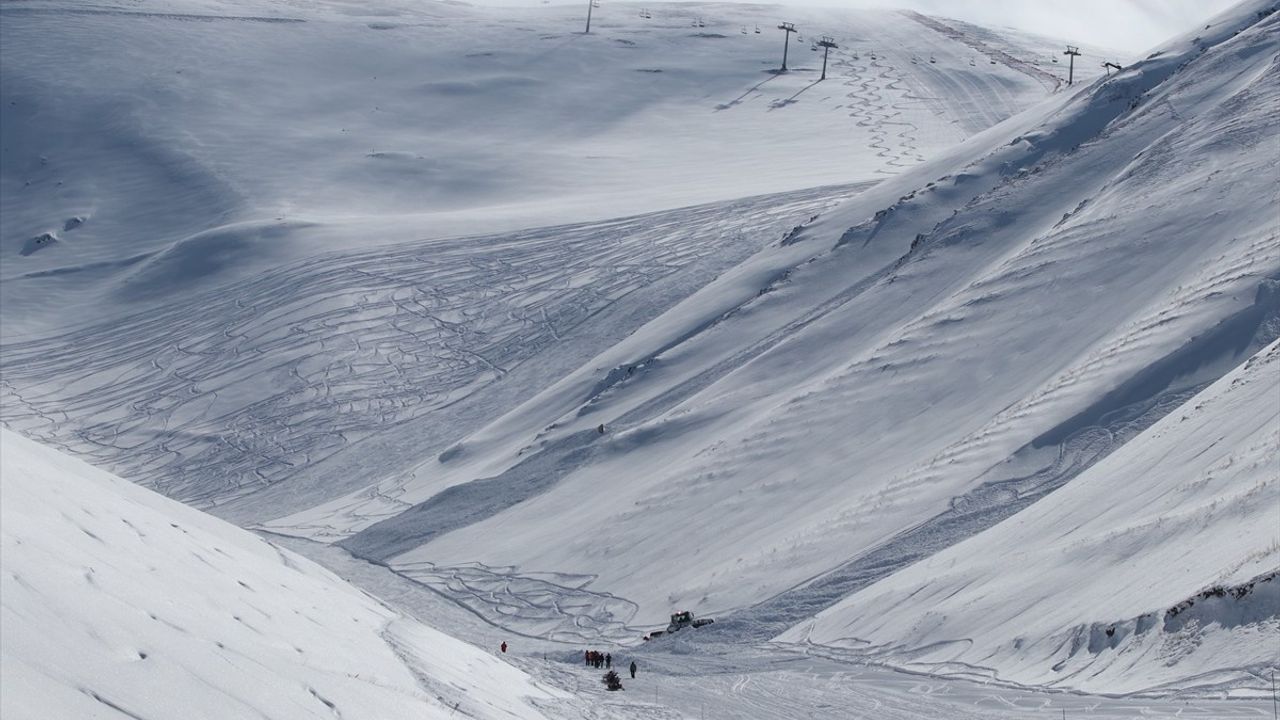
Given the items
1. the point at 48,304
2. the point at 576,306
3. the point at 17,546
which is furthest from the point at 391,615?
the point at 48,304

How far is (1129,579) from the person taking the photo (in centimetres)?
2792

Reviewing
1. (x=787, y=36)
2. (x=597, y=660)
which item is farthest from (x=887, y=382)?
(x=787, y=36)

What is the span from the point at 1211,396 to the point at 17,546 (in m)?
29.1

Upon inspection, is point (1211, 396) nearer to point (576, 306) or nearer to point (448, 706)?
point (448, 706)

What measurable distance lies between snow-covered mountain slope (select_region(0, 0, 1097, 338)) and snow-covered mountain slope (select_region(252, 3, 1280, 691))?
72.6ft

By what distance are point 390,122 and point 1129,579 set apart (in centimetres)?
8042

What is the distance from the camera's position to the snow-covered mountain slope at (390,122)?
81.7 meters

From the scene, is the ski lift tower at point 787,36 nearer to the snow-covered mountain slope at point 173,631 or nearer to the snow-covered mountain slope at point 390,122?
the snow-covered mountain slope at point 390,122

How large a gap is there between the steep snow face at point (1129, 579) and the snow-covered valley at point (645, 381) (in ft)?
0.41

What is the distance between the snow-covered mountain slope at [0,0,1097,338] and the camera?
8169cm

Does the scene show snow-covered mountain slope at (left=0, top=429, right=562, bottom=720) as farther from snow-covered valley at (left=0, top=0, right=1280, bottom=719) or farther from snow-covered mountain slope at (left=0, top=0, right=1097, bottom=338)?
snow-covered mountain slope at (left=0, top=0, right=1097, bottom=338)

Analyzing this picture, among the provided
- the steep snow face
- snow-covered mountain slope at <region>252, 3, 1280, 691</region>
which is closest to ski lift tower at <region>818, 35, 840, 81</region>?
snow-covered mountain slope at <region>252, 3, 1280, 691</region>

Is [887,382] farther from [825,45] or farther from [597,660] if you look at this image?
[825,45]

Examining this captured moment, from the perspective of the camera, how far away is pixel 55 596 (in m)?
14.0
